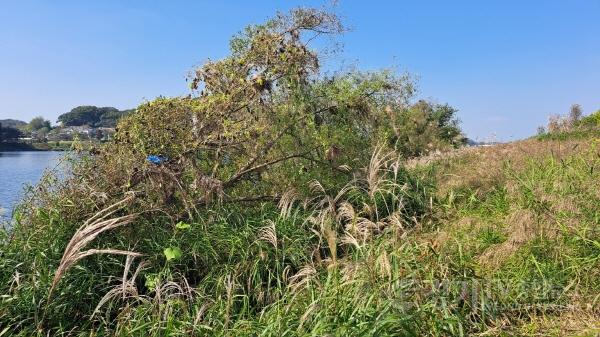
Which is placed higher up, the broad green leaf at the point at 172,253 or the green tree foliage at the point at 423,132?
the green tree foliage at the point at 423,132

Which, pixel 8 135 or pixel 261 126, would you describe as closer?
pixel 261 126

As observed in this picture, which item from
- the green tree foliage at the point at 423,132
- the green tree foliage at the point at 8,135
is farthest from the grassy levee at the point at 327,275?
the green tree foliage at the point at 8,135

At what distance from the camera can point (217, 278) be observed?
4.11m

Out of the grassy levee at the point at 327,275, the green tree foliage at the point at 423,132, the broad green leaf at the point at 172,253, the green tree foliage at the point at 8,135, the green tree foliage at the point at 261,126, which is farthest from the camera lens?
the green tree foliage at the point at 8,135

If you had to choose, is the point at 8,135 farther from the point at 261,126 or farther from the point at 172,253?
the point at 172,253

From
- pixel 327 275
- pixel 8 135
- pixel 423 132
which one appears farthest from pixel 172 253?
pixel 8 135

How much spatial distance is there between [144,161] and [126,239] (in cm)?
110

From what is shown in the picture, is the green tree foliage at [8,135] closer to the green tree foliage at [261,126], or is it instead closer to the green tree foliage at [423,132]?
the green tree foliage at [423,132]

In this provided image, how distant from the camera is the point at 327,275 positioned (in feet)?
12.1

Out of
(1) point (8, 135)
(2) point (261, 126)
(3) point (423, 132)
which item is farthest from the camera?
(1) point (8, 135)

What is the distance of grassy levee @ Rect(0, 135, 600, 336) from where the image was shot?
9.54 feet

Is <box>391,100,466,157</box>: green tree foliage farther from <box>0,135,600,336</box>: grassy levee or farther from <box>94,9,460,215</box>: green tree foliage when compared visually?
<box>0,135,600,336</box>: grassy levee

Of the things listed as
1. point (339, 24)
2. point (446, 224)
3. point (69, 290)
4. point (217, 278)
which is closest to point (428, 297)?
point (217, 278)

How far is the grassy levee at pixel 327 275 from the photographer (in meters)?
2.91
